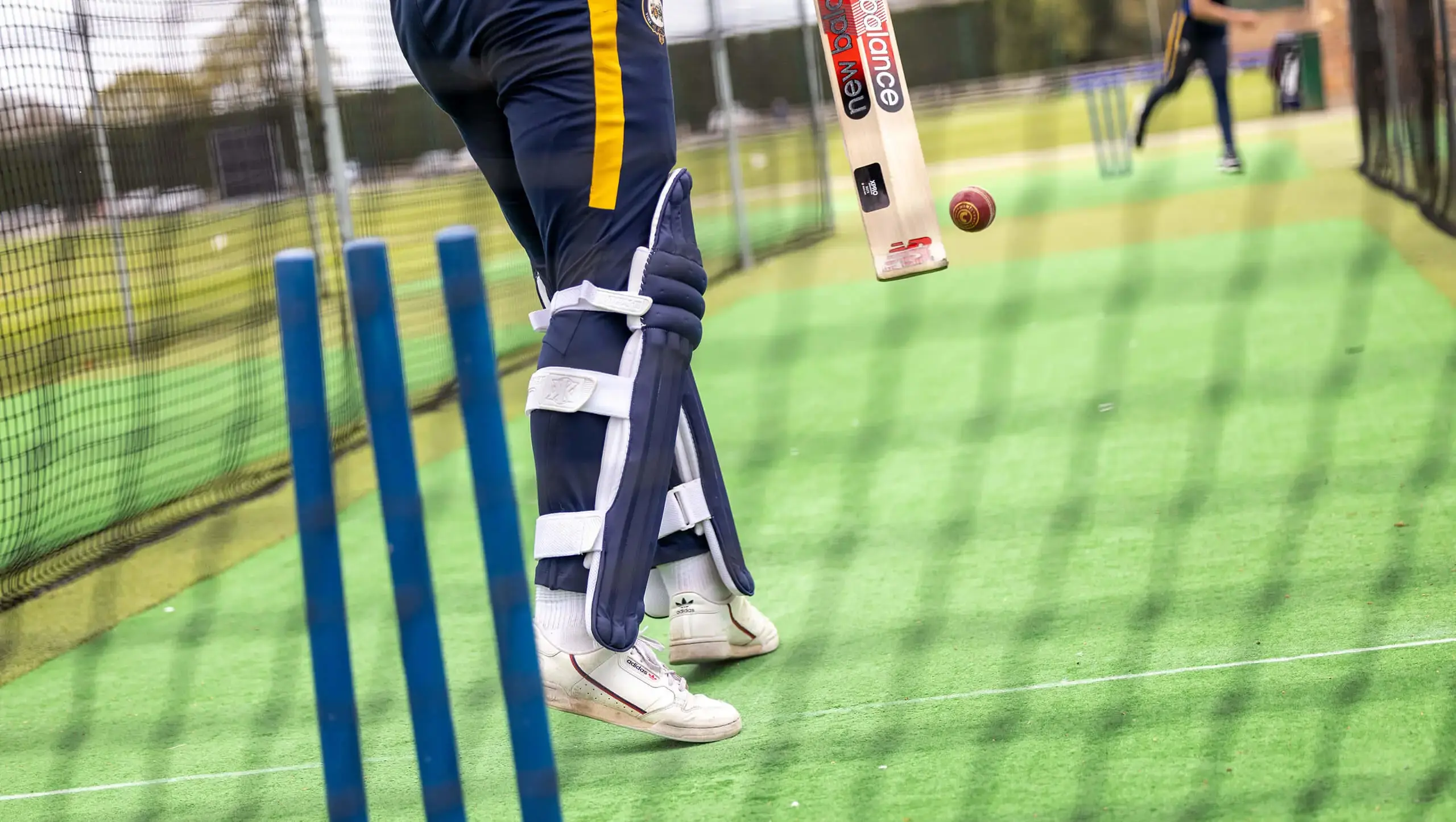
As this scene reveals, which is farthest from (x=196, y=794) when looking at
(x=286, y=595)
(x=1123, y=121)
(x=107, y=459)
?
(x=1123, y=121)

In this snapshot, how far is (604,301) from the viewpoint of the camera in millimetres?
1898

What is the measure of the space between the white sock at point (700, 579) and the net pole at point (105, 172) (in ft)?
10.1

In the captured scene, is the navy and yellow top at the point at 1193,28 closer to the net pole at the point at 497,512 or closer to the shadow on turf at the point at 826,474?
the shadow on turf at the point at 826,474

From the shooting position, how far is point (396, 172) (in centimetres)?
696

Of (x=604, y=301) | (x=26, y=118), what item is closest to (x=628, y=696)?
(x=604, y=301)

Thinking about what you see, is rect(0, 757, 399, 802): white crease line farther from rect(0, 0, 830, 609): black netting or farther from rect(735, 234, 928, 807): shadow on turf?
rect(0, 0, 830, 609): black netting

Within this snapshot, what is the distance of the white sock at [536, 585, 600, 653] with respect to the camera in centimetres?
194

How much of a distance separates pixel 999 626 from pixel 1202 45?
6.67 meters

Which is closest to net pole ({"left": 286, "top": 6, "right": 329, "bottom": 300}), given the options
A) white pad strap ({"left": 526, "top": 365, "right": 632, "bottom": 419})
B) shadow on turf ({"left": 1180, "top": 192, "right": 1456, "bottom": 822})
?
white pad strap ({"left": 526, "top": 365, "right": 632, "bottom": 419})

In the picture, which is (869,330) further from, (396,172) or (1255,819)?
(1255,819)

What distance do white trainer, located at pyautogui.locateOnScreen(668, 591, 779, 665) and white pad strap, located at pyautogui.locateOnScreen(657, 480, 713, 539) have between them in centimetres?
15

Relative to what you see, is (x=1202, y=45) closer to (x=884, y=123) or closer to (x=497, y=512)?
(x=884, y=123)

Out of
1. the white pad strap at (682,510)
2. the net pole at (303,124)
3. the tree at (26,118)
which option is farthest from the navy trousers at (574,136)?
the net pole at (303,124)

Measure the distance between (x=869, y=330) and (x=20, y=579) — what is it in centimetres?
351
